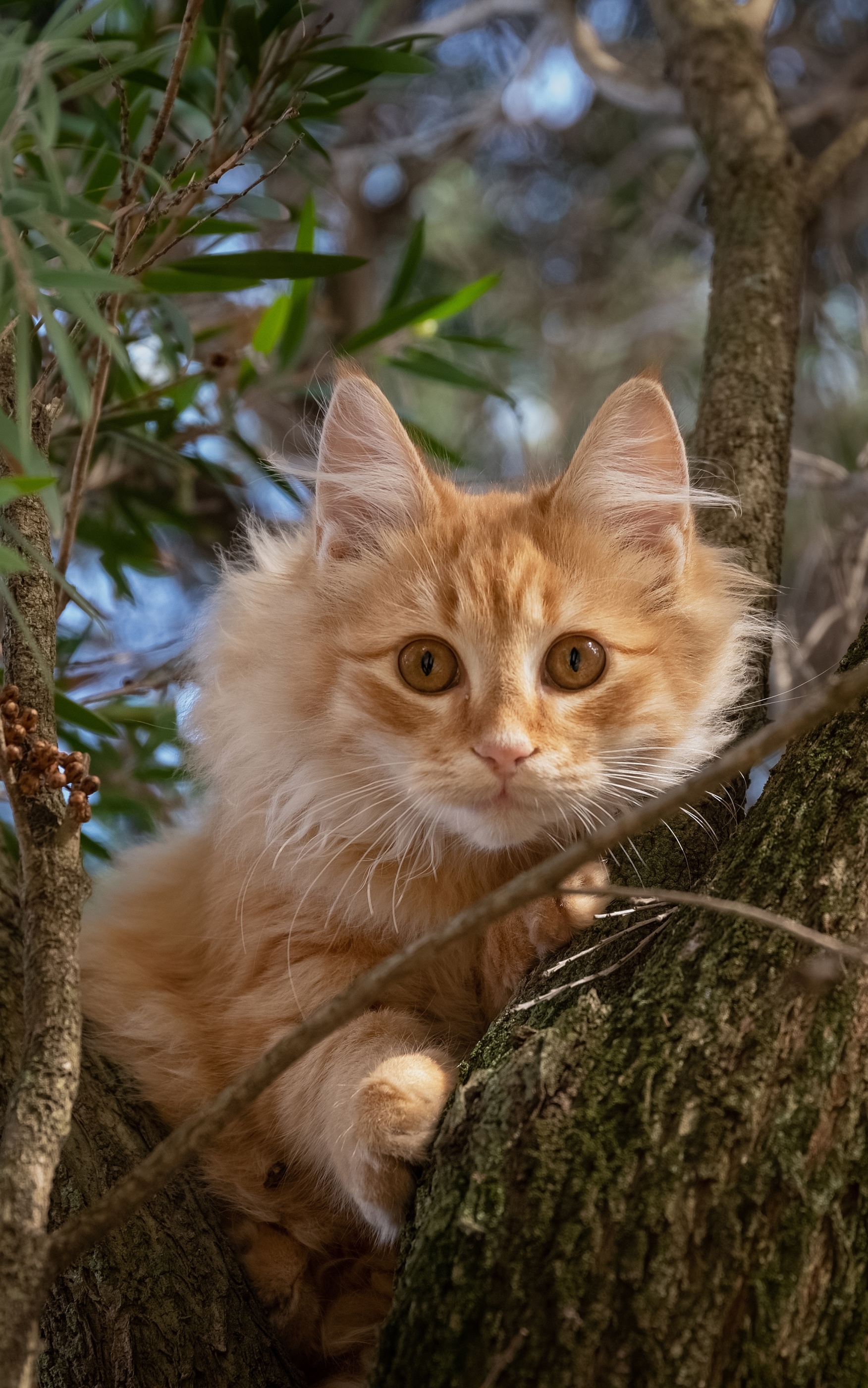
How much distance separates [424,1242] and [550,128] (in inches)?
159

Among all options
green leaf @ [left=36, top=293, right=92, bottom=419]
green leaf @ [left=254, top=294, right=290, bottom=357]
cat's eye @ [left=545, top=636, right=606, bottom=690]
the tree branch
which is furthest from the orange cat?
green leaf @ [left=254, top=294, right=290, bottom=357]

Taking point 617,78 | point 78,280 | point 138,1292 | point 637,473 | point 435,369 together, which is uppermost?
point 617,78

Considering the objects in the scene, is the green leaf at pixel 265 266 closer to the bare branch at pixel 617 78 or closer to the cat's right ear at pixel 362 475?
the cat's right ear at pixel 362 475

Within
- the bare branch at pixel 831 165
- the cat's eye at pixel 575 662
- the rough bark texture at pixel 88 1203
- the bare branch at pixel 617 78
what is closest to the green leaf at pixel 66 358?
the rough bark texture at pixel 88 1203

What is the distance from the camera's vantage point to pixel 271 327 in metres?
2.36

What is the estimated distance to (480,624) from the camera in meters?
1.52

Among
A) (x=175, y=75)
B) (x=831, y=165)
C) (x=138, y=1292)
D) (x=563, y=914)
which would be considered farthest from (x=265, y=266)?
(x=138, y=1292)

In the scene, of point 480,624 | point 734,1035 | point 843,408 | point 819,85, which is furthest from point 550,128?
point 734,1035

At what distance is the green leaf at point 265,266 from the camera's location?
1.77m

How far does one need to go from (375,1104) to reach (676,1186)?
0.43 m

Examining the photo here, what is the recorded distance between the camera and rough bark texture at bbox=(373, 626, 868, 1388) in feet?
2.90

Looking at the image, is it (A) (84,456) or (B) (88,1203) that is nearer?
(B) (88,1203)

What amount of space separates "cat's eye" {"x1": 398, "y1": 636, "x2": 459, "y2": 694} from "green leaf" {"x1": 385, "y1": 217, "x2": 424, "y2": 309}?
1028 millimetres

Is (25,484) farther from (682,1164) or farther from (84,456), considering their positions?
(682,1164)
